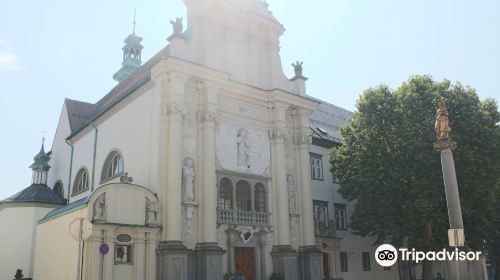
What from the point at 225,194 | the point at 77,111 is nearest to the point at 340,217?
the point at 225,194

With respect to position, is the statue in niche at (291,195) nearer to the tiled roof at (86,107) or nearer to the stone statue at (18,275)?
the tiled roof at (86,107)

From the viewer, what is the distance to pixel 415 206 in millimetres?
23750

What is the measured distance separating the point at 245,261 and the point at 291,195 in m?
4.65

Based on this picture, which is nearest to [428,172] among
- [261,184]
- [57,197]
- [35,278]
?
[261,184]

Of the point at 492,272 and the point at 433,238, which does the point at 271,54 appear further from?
the point at 492,272

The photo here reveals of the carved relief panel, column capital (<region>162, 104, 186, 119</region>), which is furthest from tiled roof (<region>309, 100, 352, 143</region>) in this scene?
column capital (<region>162, 104, 186, 119</region>)

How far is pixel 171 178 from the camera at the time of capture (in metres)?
21.2

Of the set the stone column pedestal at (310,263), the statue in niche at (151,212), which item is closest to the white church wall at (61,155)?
the statue in niche at (151,212)

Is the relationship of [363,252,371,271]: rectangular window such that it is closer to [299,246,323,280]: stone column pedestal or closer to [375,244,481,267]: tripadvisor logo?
[375,244,481,267]: tripadvisor logo

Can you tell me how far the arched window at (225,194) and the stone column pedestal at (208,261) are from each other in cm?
259

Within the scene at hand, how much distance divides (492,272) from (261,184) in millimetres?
38373

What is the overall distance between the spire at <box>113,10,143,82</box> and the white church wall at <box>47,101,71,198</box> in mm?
12221

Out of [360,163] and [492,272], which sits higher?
[360,163]

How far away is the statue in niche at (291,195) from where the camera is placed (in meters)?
26.0
